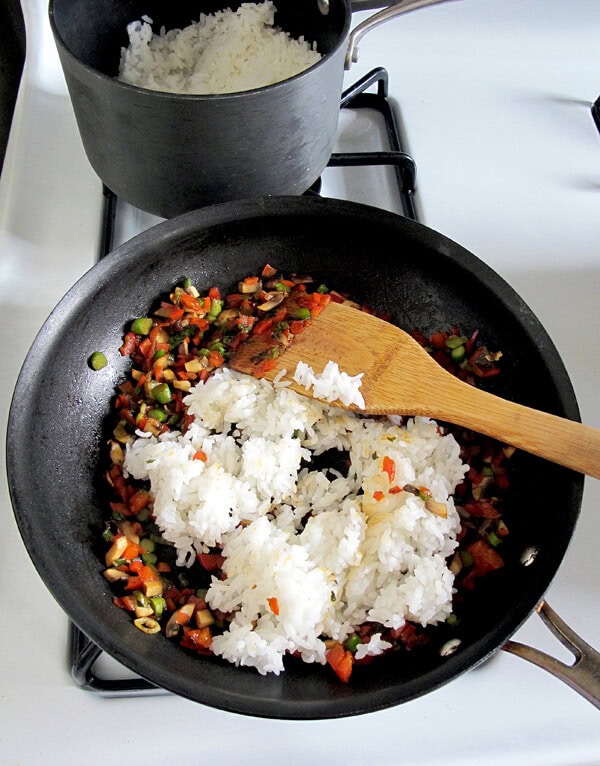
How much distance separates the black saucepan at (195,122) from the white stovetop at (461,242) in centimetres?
21

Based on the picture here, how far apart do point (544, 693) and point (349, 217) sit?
715 mm

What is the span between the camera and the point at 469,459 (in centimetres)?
106

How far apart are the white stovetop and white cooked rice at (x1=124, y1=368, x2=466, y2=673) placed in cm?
11

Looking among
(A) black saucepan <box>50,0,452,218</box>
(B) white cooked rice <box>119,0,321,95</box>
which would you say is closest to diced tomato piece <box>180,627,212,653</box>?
(A) black saucepan <box>50,0,452,218</box>

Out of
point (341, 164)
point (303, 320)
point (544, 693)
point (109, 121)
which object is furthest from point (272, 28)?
point (544, 693)

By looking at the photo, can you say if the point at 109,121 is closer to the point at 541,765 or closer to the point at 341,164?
the point at 341,164

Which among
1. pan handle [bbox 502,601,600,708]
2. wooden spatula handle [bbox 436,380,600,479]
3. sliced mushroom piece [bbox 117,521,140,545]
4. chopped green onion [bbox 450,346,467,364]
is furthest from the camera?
chopped green onion [bbox 450,346,467,364]

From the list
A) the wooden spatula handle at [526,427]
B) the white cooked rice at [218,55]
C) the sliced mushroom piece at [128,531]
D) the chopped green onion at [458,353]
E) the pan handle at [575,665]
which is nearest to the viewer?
the pan handle at [575,665]

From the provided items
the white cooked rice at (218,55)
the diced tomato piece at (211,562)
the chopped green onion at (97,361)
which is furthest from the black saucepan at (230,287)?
the white cooked rice at (218,55)

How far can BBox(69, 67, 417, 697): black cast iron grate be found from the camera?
90 centimetres

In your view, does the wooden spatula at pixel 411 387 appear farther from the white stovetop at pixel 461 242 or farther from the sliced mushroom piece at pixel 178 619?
the sliced mushroom piece at pixel 178 619

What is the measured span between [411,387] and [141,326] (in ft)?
1.38

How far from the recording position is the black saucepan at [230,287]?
32.3 inches

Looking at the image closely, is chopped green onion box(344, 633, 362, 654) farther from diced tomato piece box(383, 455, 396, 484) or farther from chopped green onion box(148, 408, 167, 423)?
chopped green onion box(148, 408, 167, 423)
